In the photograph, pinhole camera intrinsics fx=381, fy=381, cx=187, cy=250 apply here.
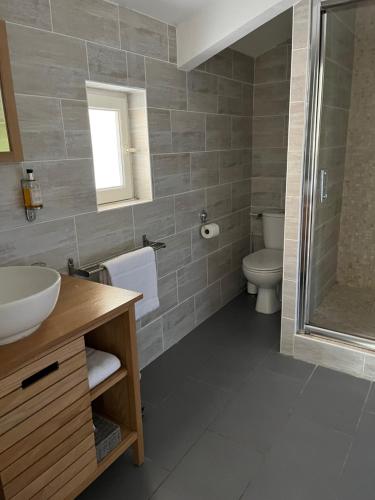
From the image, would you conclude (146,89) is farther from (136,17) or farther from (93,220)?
(93,220)

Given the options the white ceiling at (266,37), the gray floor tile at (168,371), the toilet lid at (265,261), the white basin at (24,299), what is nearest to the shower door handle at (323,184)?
the toilet lid at (265,261)

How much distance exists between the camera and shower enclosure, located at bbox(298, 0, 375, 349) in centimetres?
221

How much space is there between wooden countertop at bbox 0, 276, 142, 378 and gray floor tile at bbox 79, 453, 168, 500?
77 cm

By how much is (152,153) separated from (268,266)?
128cm

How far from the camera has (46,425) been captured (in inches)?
47.7

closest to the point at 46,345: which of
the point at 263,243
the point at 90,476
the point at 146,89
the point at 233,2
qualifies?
the point at 90,476

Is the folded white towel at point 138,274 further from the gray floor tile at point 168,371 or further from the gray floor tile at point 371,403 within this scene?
the gray floor tile at point 371,403

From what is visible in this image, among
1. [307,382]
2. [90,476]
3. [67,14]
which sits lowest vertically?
[307,382]

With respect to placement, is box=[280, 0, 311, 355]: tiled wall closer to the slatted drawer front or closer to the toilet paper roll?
the toilet paper roll

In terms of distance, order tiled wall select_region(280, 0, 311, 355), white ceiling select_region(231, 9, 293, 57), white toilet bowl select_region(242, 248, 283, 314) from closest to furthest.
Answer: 1. tiled wall select_region(280, 0, 311, 355)
2. white ceiling select_region(231, 9, 293, 57)
3. white toilet bowl select_region(242, 248, 283, 314)

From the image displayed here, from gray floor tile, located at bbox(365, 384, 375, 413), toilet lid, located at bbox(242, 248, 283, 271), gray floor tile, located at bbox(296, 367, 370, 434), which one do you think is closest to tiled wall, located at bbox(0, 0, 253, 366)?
toilet lid, located at bbox(242, 248, 283, 271)

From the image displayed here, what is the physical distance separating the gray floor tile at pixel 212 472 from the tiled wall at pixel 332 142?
119cm

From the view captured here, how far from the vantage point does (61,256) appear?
1809 millimetres

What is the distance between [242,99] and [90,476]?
9.31 feet
